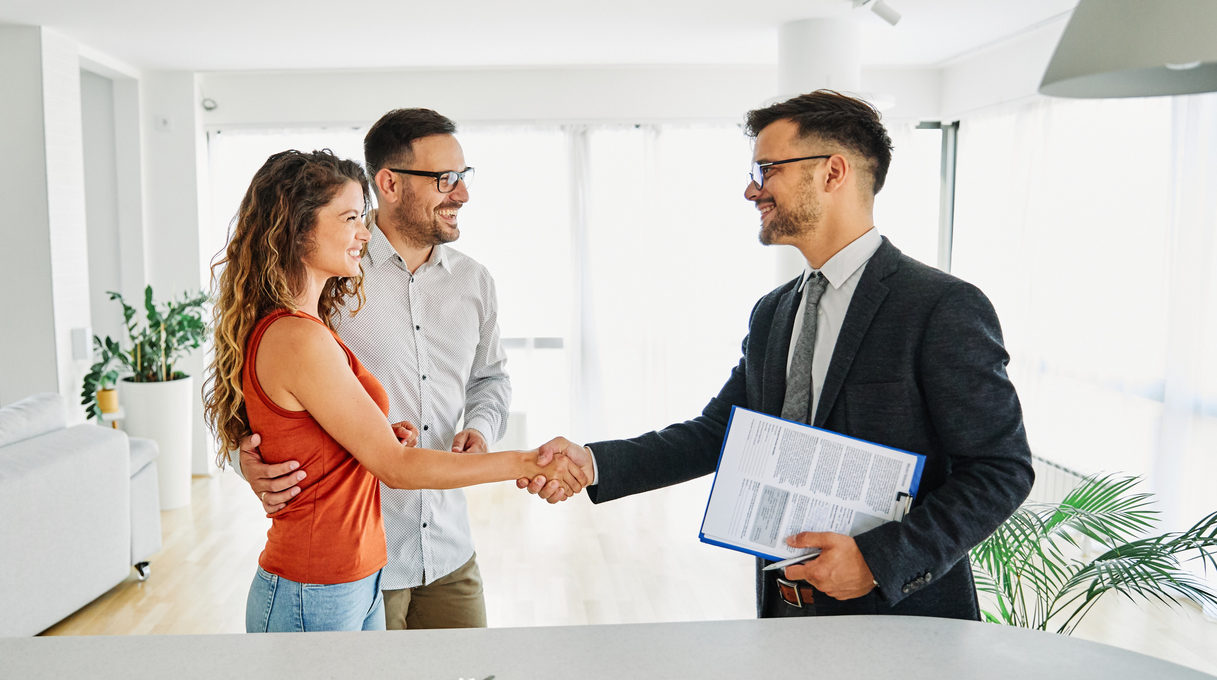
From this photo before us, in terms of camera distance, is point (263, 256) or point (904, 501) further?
point (263, 256)

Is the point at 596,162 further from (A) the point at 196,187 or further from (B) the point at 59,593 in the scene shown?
(B) the point at 59,593

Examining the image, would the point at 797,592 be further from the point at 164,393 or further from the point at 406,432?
the point at 164,393

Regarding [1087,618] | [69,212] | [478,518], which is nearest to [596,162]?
A: [478,518]

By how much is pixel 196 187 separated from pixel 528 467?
187 inches

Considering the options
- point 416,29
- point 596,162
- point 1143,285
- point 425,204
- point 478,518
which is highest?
point 416,29

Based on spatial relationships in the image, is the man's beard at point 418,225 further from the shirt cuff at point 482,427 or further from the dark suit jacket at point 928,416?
the dark suit jacket at point 928,416

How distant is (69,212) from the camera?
4.68 m

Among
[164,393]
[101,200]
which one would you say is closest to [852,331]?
[164,393]

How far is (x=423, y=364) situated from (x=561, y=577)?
2.21m

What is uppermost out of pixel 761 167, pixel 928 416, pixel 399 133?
pixel 399 133

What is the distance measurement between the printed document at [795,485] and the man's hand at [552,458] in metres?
0.42

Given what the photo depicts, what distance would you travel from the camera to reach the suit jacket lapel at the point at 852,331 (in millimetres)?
1467

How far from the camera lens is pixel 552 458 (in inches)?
71.9

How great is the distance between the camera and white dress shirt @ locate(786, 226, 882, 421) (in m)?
1.56
